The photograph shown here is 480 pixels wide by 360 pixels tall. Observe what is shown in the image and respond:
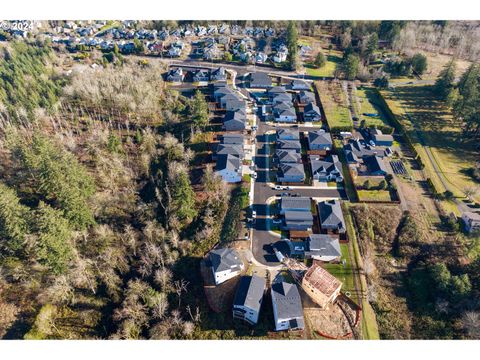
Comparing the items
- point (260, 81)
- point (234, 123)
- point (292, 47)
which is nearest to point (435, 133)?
point (260, 81)

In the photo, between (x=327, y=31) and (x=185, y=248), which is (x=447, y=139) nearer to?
(x=185, y=248)

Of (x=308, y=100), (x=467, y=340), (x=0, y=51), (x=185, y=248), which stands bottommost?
(x=467, y=340)

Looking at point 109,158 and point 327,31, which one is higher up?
point 327,31

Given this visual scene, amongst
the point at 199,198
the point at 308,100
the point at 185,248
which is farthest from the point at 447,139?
the point at 185,248

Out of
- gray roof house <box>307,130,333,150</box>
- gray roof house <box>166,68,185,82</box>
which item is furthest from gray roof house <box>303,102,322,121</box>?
gray roof house <box>166,68,185,82</box>

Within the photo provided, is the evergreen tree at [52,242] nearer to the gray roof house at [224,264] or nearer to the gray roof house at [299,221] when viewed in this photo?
the gray roof house at [224,264]

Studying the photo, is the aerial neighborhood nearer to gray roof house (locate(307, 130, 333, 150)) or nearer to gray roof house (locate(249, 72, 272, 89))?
gray roof house (locate(249, 72, 272, 89))

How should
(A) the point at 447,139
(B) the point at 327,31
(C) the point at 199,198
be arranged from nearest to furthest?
(C) the point at 199,198 < (A) the point at 447,139 < (B) the point at 327,31
